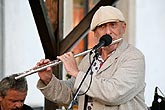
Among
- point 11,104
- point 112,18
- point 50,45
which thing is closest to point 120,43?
point 112,18

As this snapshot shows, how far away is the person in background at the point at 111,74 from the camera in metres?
1.94

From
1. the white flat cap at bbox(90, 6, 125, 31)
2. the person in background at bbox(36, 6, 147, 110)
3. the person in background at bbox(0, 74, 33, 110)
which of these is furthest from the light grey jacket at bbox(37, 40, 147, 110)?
the person in background at bbox(0, 74, 33, 110)

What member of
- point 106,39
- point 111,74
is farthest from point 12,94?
point 106,39

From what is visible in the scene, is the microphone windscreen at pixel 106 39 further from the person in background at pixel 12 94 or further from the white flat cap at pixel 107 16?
the person in background at pixel 12 94

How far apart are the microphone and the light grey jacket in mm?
178

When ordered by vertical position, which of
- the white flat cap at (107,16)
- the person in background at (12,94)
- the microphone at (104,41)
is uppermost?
the white flat cap at (107,16)

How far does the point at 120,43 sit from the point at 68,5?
2734 millimetres

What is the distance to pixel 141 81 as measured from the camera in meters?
2.01

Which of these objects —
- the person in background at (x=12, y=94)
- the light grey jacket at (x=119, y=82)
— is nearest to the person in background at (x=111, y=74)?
the light grey jacket at (x=119, y=82)

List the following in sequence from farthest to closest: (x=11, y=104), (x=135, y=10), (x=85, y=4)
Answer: (x=85, y=4) → (x=135, y=10) → (x=11, y=104)

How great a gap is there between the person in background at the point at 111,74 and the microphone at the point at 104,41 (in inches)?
4.1

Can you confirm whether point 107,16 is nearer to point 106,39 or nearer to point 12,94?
point 106,39

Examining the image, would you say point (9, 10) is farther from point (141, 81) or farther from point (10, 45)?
point (141, 81)

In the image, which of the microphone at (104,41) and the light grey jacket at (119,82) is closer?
the microphone at (104,41)
